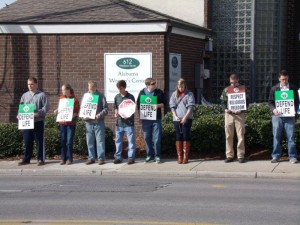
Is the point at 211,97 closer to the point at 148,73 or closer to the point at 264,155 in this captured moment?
the point at 148,73

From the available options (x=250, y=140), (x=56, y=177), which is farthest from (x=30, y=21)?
(x=250, y=140)

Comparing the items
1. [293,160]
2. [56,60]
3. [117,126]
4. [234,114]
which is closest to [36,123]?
[117,126]

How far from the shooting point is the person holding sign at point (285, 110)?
12461 millimetres

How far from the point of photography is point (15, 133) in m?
14.3

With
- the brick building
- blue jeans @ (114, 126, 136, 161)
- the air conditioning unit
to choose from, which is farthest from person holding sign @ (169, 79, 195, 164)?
the air conditioning unit

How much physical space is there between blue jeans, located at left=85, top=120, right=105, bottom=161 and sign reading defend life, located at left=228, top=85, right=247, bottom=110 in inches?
115

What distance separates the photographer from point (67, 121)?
13.2m

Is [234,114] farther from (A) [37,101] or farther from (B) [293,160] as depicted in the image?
(A) [37,101]

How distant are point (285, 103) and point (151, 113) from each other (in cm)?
290

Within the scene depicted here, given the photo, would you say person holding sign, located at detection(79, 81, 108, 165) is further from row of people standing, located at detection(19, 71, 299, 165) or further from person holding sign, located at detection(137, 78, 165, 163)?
person holding sign, located at detection(137, 78, 165, 163)

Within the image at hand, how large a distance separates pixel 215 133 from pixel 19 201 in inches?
225

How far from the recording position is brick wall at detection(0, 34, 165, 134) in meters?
16.7

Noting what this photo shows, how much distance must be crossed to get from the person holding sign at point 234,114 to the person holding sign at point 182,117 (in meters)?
0.78

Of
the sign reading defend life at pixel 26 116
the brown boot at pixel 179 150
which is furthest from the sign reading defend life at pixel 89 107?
the brown boot at pixel 179 150
